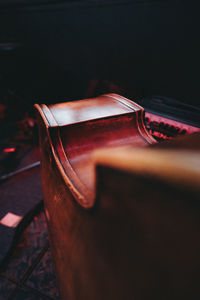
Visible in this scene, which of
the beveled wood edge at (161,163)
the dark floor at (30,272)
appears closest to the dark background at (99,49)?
the dark floor at (30,272)

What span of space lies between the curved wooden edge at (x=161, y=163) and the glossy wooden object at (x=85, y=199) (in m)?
0.09

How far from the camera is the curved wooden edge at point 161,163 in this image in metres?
0.30

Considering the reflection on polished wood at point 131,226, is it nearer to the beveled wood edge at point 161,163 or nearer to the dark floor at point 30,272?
the beveled wood edge at point 161,163

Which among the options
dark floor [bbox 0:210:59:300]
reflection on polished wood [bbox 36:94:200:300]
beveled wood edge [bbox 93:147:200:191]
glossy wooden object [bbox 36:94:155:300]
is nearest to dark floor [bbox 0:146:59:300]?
dark floor [bbox 0:210:59:300]

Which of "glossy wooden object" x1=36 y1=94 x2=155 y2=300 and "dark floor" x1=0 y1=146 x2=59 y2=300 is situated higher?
"glossy wooden object" x1=36 y1=94 x2=155 y2=300

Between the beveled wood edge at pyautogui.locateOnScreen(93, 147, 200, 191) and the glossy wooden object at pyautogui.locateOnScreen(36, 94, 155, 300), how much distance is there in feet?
0.29

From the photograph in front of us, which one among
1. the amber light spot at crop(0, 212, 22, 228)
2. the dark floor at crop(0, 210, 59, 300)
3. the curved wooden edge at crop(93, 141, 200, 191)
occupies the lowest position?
the dark floor at crop(0, 210, 59, 300)

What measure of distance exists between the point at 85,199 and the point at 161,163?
1.37 feet

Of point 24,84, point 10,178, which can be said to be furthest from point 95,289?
point 24,84

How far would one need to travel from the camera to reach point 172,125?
172cm

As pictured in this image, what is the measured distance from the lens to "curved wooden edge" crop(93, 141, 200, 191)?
0.99 ft

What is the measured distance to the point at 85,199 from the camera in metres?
0.68

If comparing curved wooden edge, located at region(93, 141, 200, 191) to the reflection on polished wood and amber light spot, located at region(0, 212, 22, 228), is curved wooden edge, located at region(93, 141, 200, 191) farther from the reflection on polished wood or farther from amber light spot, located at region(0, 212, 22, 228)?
amber light spot, located at region(0, 212, 22, 228)

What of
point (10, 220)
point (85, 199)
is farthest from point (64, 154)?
point (10, 220)
